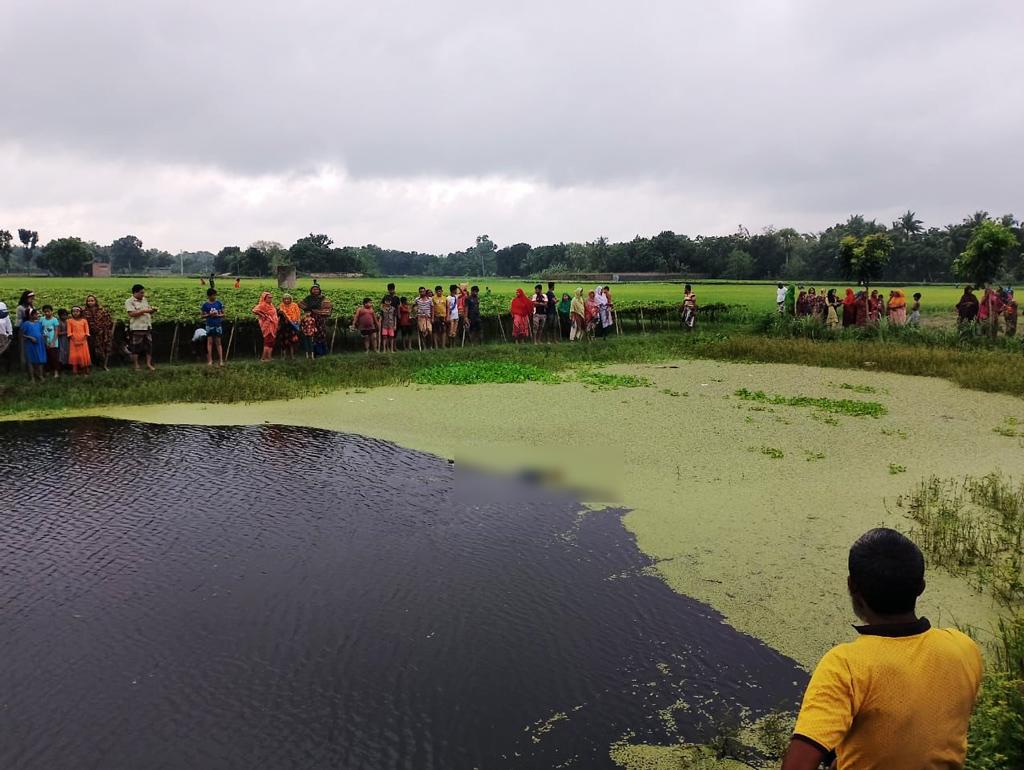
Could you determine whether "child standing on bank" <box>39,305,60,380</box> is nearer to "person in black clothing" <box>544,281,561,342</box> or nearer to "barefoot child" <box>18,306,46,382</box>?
"barefoot child" <box>18,306,46,382</box>

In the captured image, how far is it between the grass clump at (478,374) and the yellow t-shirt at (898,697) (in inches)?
471

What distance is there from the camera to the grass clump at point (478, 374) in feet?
45.8

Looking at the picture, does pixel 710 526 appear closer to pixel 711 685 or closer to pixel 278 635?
pixel 711 685

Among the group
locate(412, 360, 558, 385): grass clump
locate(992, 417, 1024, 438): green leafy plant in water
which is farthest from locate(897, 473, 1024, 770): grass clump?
locate(412, 360, 558, 385): grass clump

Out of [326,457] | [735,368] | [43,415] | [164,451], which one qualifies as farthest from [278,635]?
[735,368]

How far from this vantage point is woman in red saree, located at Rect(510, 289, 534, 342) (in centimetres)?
1922

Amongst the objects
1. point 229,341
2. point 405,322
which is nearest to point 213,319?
point 229,341

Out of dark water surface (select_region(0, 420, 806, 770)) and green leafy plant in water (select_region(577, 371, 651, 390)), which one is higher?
green leafy plant in water (select_region(577, 371, 651, 390))

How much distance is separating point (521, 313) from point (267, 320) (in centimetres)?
683

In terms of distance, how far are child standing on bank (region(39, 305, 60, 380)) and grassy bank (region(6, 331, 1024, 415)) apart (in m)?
0.55

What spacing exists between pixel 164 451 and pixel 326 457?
2009 millimetres

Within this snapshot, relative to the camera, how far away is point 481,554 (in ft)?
19.1

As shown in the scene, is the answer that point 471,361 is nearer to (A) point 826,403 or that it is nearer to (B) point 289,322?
(B) point 289,322

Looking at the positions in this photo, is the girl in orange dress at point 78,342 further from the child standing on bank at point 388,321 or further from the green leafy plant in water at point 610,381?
the green leafy plant in water at point 610,381
